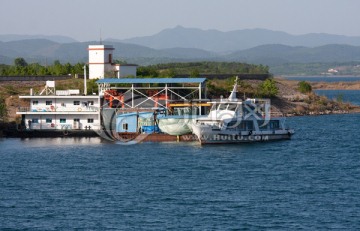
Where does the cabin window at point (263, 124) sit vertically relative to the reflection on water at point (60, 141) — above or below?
above

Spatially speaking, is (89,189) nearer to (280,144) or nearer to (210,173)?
(210,173)

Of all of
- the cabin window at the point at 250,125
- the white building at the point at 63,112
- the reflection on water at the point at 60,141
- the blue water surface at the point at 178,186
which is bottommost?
the blue water surface at the point at 178,186

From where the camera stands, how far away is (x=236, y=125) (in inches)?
2594

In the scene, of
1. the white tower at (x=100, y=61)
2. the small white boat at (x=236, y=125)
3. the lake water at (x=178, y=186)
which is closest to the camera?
the lake water at (x=178, y=186)

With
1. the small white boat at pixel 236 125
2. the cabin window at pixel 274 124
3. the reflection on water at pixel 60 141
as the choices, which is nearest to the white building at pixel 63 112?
the reflection on water at pixel 60 141

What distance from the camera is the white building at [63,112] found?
237 feet

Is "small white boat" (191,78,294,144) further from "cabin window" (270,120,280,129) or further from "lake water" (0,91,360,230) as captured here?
"lake water" (0,91,360,230)

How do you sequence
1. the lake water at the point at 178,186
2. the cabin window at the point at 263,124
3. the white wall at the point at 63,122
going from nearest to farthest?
the lake water at the point at 178,186 < the cabin window at the point at 263,124 < the white wall at the point at 63,122

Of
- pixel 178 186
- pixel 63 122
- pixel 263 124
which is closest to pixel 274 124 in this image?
pixel 263 124

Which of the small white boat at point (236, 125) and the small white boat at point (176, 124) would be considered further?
the small white boat at point (176, 124)

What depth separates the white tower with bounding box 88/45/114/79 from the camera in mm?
84375

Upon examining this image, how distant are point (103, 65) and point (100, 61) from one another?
1.65ft

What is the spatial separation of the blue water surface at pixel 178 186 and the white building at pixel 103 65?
17859 mm

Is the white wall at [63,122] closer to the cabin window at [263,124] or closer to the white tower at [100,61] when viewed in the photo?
the white tower at [100,61]
